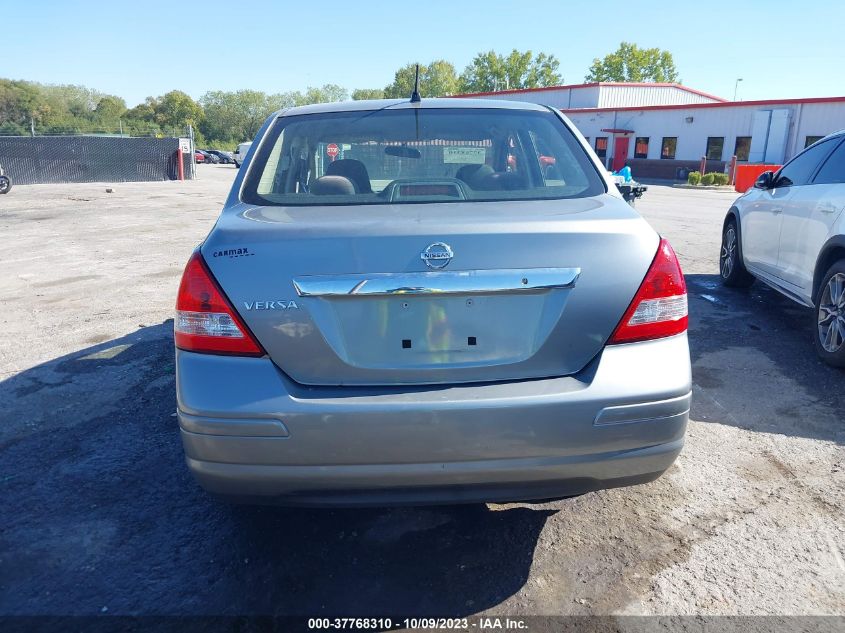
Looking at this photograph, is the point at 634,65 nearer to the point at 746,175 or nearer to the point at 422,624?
the point at 746,175

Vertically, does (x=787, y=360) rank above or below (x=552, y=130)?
below

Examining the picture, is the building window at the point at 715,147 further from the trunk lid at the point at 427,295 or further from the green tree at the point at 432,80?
the green tree at the point at 432,80

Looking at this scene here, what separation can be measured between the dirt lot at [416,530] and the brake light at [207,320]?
3.11 ft

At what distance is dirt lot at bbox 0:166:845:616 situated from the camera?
8.00 feet

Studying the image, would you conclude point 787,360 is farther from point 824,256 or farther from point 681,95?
point 681,95

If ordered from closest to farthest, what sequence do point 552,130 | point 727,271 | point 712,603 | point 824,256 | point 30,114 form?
1. point 712,603
2. point 552,130
3. point 824,256
4. point 727,271
5. point 30,114

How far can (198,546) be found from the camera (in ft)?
9.02

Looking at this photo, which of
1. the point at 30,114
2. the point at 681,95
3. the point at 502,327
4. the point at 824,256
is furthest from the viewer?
the point at 30,114

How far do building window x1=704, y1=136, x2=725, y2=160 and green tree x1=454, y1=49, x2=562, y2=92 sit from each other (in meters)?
60.9

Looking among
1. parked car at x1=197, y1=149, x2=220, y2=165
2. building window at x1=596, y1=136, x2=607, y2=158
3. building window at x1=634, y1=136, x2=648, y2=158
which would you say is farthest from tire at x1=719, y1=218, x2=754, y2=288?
parked car at x1=197, y1=149, x2=220, y2=165

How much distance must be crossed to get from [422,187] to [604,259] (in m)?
0.96

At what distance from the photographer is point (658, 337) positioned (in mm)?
2303

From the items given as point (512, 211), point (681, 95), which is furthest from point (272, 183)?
point (681, 95)

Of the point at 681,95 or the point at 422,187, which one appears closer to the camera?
the point at 422,187
